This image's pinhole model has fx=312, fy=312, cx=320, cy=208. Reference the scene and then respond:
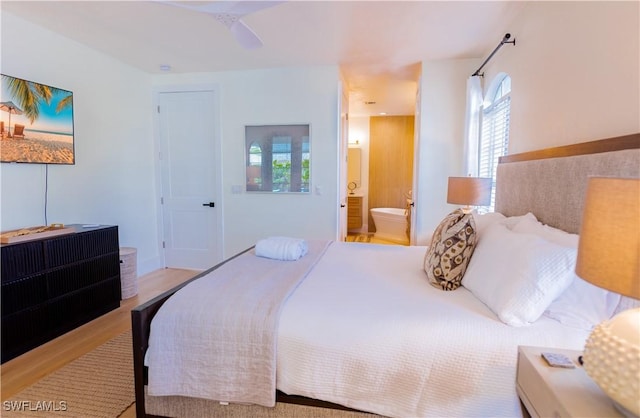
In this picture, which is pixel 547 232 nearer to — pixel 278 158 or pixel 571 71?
pixel 571 71

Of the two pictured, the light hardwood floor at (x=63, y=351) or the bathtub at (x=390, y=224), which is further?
the bathtub at (x=390, y=224)

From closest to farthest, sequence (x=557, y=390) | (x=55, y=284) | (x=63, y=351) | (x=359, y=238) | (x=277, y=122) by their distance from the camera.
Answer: (x=557, y=390) < (x=63, y=351) < (x=55, y=284) < (x=277, y=122) < (x=359, y=238)

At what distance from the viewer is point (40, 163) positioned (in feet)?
8.93

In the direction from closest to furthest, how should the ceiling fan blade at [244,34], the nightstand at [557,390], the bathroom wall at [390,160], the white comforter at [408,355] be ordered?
the nightstand at [557,390] → the white comforter at [408,355] → the ceiling fan blade at [244,34] → the bathroom wall at [390,160]

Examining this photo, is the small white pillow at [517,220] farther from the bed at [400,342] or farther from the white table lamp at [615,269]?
the white table lamp at [615,269]

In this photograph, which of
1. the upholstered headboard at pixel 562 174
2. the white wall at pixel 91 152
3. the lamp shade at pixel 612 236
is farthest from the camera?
the white wall at pixel 91 152

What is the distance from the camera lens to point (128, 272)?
3.26m

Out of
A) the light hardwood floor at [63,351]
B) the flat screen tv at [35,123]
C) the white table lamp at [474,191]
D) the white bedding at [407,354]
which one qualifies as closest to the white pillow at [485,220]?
the white table lamp at [474,191]

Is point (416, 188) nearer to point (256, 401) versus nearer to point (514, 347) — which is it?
point (514, 347)

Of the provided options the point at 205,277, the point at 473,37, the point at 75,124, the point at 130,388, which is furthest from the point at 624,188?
the point at 75,124

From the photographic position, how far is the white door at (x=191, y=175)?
13.3 feet

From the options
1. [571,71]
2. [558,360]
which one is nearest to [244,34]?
[571,71]

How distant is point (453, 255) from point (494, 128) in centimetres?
203

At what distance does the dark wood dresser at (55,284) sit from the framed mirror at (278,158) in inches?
66.5
